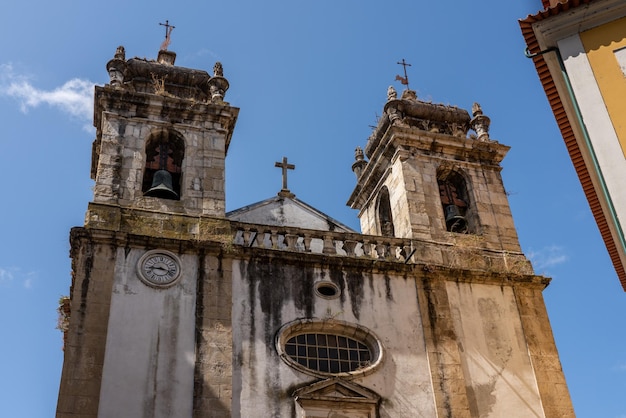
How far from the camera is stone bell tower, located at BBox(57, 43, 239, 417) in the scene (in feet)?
40.4

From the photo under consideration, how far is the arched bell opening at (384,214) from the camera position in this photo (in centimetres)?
1798

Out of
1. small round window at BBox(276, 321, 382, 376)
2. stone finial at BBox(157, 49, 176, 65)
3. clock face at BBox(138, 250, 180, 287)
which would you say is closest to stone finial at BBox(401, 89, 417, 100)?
stone finial at BBox(157, 49, 176, 65)

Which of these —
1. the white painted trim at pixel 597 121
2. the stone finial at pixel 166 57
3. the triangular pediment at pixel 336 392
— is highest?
the stone finial at pixel 166 57

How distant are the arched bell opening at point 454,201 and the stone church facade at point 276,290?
0.16ft

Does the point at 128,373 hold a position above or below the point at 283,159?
below

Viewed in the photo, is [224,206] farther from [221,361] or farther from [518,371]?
[518,371]

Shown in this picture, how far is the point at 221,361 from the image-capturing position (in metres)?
12.9

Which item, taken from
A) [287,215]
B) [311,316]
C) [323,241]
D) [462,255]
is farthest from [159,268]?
[462,255]

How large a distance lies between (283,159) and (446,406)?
23.1 ft

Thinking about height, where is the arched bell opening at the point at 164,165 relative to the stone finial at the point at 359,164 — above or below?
below

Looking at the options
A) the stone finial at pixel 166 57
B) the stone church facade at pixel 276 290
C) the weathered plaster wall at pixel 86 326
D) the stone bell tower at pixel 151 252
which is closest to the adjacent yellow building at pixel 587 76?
the stone church facade at pixel 276 290

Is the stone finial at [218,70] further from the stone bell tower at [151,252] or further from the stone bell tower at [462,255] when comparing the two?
the stone bell tower at [462,255]

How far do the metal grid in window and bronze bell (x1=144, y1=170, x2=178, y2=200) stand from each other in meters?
3.76

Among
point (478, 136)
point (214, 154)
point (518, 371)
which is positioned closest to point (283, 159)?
point (214, 154)
